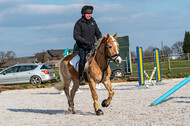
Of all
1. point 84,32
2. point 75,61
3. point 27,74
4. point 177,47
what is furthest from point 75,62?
point 177,47

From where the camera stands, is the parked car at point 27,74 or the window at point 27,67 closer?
the parked car at point 27,74

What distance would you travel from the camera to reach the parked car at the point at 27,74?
20641 millimetres

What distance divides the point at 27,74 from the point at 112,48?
1530 cm

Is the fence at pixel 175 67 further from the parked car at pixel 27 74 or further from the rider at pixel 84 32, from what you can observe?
the rider at pixel 84 32

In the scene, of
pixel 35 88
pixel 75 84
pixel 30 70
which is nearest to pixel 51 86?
pixel 35 88

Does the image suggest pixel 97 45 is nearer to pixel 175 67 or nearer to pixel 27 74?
pixel 27 74

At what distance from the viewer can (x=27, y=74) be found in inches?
820

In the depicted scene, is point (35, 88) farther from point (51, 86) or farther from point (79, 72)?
point (79, 72)

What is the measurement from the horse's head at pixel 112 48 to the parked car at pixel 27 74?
47.3 ft

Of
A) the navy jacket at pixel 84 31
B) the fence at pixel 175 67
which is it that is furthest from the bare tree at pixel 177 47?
the navy jacket at pixel 84 31

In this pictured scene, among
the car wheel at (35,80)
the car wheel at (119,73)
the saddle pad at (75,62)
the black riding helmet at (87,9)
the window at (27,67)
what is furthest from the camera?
the car wheel at (119,73)

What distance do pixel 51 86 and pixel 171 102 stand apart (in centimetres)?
1234

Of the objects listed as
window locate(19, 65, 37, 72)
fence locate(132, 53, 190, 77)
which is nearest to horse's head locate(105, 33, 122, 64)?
fence locate(132, 53, 190, 77)

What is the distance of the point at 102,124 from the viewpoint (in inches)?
228
